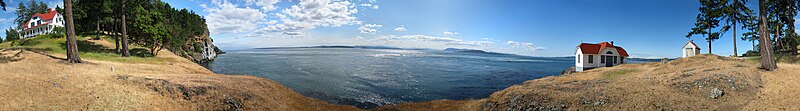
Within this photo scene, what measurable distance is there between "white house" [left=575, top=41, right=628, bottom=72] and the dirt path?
25060 mm

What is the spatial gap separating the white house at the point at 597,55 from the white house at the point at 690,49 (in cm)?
656

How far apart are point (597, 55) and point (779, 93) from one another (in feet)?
100

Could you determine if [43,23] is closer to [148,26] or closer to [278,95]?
[148,26]

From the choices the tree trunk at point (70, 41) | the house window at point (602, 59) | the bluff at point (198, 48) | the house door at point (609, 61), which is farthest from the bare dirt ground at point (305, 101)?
the bluff at point (198, 48)

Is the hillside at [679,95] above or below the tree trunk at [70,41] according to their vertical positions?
below

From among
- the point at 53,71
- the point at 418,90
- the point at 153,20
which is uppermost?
the point at 153,20

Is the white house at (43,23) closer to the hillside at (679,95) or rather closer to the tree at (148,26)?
the tree at (148,26)

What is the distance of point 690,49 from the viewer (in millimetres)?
42125

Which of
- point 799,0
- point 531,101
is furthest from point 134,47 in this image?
point 799,0

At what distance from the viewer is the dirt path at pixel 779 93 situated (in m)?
11.5

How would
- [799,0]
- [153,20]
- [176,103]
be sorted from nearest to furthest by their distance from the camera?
[176,103] → [799,0] → [153,20]

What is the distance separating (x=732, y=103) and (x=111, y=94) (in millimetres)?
22088

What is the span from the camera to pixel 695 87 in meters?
15.2

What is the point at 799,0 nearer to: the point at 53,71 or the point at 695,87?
the point at 695,87
